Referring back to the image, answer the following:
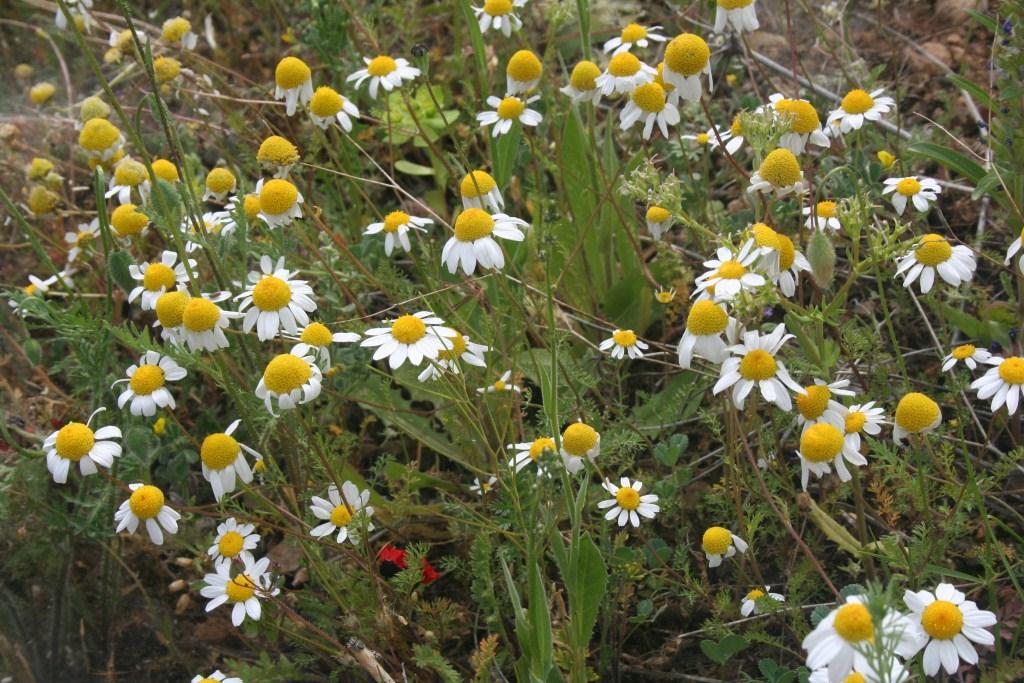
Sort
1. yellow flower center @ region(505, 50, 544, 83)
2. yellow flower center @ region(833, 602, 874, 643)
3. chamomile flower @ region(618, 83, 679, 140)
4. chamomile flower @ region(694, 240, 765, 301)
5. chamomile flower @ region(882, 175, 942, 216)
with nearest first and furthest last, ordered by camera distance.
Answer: yellow flower center @ region(833, 602, 874, 643) → chamomile flower @ region(694, 240, 765, 301) → chamomile flower @ region(882, 175, 942, 216) → chamomile flower @ region(618, 83, 679, 140) → yellow flower center @ region(505, 50, 544, 83)

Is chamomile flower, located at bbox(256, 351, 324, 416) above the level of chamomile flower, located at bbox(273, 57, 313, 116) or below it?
below

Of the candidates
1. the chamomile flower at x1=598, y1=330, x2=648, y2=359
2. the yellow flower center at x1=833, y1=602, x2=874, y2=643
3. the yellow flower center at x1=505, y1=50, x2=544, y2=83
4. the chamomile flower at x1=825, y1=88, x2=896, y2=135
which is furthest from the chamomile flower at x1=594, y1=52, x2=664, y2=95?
the yellow flower center at x1=833, y1=602, x2=874, y2=643

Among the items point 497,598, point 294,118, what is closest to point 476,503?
point 497,598

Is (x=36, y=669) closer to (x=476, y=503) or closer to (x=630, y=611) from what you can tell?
(x=476, y=503)

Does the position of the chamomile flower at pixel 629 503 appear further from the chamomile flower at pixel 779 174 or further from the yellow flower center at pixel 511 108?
the yellow flower center at pixel 511 108

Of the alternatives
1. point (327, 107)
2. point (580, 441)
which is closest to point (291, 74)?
point (327, 107)

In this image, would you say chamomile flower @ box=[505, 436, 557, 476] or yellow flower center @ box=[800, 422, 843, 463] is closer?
→ yellow flower center @ box=[800, 422, 843, 463]

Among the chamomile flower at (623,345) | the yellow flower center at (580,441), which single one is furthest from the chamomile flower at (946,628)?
the chamomile flower at (623,345)

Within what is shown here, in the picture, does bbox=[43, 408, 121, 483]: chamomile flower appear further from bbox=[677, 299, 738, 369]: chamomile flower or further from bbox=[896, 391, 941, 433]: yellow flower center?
bbox=[896, 391, 941, 433]: yellow flower center
